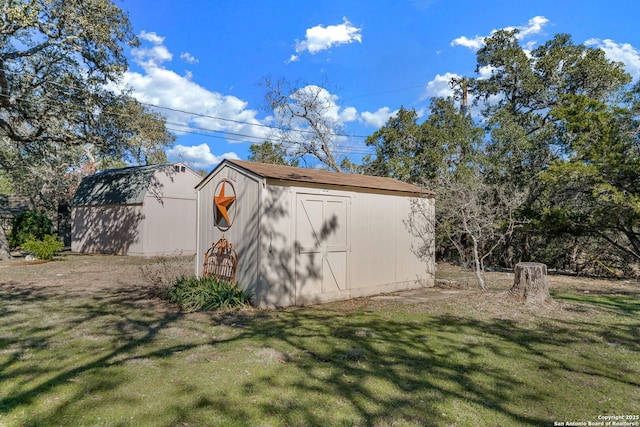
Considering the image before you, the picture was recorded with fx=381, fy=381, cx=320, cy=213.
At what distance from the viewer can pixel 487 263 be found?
47.9 feet

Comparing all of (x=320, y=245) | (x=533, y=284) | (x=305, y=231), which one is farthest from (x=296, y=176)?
(x=533, y=284)

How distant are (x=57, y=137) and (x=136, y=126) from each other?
8.93 feet

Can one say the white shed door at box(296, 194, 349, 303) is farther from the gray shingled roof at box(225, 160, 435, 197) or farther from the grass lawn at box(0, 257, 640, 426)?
the grass lawn at box(0, 257, 640, 426)

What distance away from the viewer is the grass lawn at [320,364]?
9.38ft

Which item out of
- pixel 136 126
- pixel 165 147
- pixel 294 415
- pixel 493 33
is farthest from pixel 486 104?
pixel 165 147

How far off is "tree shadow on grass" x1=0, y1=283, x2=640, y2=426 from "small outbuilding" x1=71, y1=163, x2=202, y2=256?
10456 millimetres

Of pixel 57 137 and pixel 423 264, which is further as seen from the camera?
pixel 57 137

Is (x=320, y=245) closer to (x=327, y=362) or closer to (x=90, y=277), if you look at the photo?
(x=327, y=362)

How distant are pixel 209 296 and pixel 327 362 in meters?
3.39

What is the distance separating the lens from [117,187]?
18000mm

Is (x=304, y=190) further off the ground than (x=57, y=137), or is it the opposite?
(x=57, y=137)

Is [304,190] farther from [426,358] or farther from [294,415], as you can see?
[294,415]

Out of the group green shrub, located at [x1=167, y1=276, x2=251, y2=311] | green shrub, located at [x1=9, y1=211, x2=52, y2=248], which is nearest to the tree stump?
green shrub, located at [x1=167, y1=276, x2=251, y2=311]

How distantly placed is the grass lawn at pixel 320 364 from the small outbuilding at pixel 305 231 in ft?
2.22
